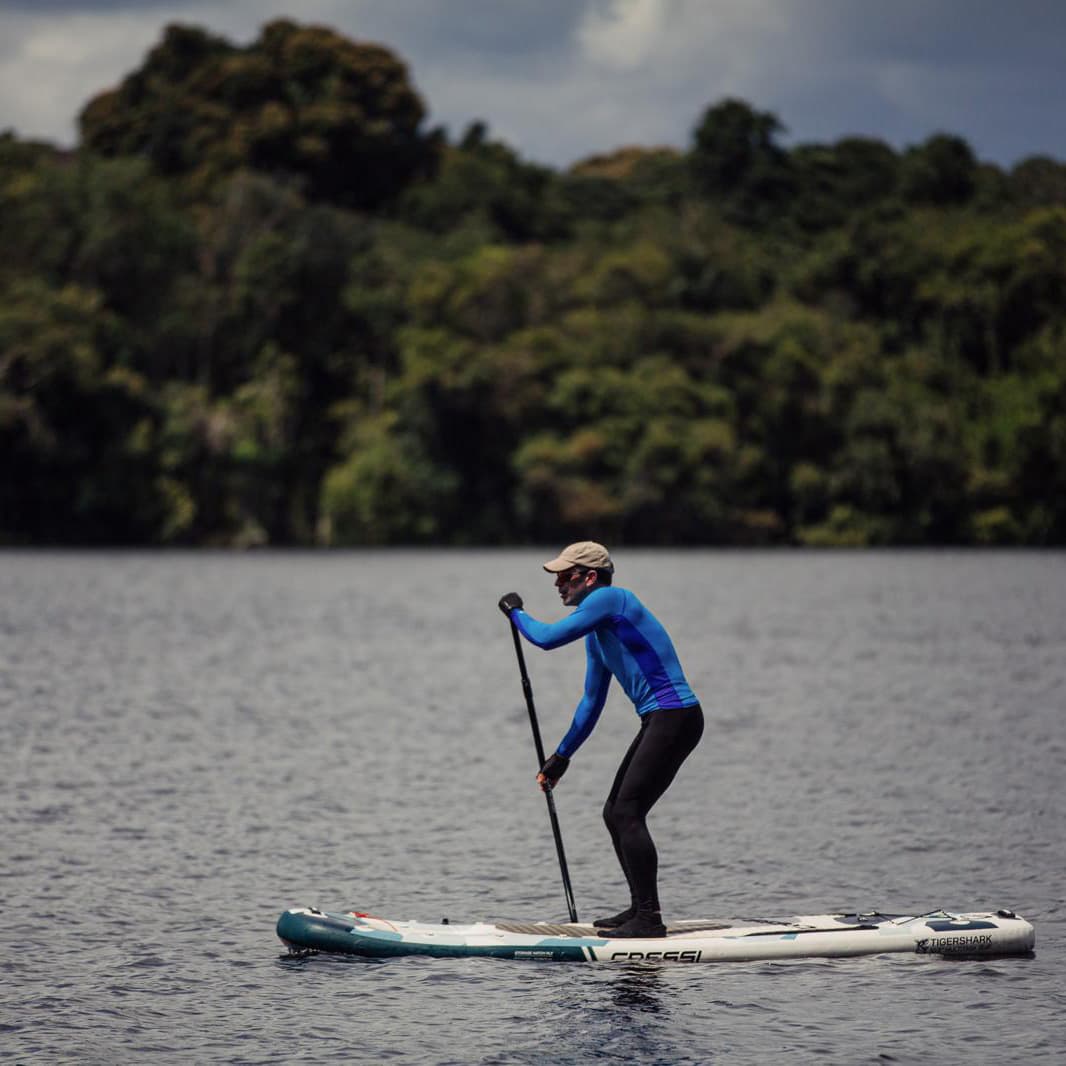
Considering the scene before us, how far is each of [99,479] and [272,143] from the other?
122 ft

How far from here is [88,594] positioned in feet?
220

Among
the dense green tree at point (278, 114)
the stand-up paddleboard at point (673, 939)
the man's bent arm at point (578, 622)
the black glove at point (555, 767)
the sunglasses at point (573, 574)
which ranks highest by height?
the dense green tree at point (278, 114)

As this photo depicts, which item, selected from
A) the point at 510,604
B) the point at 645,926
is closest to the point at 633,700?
the point at 510,604

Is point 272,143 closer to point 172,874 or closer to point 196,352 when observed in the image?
point 196,352

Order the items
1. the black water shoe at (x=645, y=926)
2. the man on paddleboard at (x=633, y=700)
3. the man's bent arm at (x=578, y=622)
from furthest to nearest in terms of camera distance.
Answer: the black water shoe at (x=645, y=926)
the man on paddleboard at (x=633, y=700)
the man's bent arm at (x=578, y=622)

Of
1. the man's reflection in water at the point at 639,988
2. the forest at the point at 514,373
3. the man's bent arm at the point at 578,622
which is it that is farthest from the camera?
the forest at the point at 514,373

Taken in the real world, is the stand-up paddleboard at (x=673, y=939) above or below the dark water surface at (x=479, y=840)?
above

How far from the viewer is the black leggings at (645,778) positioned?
13.4 metres

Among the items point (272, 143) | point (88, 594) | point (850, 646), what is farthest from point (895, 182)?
point (850, 646)

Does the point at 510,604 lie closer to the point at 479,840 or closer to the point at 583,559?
the point at 583,559

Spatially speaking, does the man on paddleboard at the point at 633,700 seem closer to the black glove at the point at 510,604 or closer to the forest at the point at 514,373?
the black glove at the point at 510,604

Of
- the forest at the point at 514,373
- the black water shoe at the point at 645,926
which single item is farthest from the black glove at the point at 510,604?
the forest at the point at 514,373

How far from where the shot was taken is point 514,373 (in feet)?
344

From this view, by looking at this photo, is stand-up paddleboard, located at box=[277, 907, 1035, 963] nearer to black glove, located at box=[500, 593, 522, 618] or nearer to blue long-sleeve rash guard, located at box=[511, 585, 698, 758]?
blue long-sleeve rash guard, located at box=[511, 585, 698, 758]
